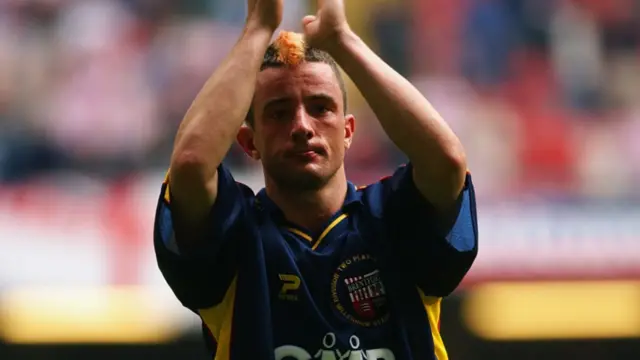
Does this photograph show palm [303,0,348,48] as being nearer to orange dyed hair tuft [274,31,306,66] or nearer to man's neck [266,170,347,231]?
orange dyed hair tuft [274,31,306,66]

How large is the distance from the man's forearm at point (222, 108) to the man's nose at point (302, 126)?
0.12 m

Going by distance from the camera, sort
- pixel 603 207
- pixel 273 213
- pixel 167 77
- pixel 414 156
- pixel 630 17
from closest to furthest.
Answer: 1. pixel 414 156
2. pixel 273 213
3. pixel 603 207
4. pixel 167 77
5. pixel 630 17

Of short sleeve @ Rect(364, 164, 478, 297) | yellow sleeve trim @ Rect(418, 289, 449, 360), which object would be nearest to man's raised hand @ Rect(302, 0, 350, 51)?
short sleeve @ Rect(364, 164, 478, 297)

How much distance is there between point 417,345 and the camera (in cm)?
255

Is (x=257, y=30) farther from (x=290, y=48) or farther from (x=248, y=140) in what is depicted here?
(x=248, y=140)

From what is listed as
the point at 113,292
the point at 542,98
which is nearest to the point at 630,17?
the point at 542,98

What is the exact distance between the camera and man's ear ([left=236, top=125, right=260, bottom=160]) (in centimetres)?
275

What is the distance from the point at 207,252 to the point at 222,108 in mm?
319

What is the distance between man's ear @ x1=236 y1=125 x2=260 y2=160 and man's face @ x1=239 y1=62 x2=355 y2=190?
85 millimetres

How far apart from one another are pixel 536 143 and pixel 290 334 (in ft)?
16.0

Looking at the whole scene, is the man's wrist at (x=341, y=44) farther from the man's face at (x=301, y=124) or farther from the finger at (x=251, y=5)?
the finger at (x=251, y=5)

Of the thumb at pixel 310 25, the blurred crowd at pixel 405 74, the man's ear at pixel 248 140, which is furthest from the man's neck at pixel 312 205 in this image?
the blurred crowd at pixel 405 74

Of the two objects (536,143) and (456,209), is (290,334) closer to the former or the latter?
(456,209)

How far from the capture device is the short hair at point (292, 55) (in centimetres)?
264
